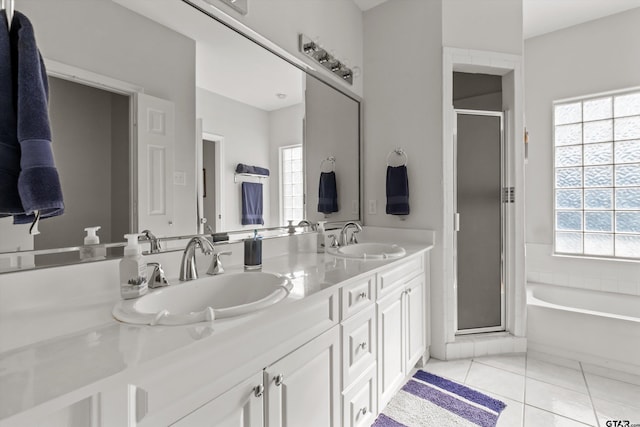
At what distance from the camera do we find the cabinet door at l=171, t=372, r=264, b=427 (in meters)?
0.70

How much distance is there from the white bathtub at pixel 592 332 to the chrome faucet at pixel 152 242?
2537mm

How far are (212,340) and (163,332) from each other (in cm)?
11

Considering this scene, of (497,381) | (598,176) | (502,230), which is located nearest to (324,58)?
(502,230)

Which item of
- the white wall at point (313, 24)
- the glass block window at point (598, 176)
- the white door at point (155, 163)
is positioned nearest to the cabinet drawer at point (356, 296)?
the white door at point (155, 163)

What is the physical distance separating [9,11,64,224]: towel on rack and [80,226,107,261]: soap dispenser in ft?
0.83

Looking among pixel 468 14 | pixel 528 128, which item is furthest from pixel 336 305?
pixel 528 128

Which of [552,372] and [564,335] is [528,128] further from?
[552,372]

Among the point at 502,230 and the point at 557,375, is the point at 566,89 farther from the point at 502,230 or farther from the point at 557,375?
the point at 557,375

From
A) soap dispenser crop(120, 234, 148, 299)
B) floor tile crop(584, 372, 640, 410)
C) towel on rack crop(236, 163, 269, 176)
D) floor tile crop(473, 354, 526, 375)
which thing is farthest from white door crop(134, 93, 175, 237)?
floor tile crop(584, 372, 640, 410)

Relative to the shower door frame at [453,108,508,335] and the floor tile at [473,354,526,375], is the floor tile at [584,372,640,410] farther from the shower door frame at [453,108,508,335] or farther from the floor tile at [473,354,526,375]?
the shower door frame at [453,108,508,335]

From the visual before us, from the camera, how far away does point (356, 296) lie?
1.31 meters

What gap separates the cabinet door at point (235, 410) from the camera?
0.70 meters

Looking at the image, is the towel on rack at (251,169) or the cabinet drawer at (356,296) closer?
the cabinet drawer at (356,296)

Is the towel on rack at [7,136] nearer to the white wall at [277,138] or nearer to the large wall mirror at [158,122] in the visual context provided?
the large wall mirror at [158,122]
